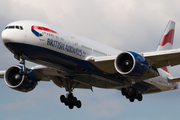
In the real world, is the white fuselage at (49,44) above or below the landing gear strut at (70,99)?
above

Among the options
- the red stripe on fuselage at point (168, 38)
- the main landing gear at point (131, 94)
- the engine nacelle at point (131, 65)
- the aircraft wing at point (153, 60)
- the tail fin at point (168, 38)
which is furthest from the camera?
the red stripe on fuselage at point (168, 38)

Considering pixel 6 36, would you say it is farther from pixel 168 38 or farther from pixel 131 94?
pixel 168 38

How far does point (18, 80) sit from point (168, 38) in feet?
70.7

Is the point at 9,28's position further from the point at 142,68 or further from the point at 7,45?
the point at 142,68

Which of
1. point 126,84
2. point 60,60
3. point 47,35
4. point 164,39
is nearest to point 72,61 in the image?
point 60,60

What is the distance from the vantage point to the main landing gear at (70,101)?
119ft

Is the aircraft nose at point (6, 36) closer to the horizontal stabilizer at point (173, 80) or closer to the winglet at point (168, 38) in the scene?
the horizontal stabilizer at point (173, 80)

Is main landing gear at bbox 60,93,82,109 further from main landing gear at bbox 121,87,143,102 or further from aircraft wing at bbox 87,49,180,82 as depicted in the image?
aircraft wing at bbox 87,49,180,82

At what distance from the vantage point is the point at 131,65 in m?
29.5

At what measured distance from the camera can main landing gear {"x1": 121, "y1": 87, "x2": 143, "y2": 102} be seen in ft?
114

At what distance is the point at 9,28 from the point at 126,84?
46.6 ft

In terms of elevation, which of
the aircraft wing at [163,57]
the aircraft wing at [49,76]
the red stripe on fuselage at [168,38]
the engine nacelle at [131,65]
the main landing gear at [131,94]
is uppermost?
the red stripe on fuselage at [168,38]

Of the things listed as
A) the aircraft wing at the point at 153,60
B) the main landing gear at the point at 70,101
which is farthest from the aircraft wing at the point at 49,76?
the aircraft wing at the point at 153,60

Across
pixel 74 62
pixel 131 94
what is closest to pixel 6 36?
pixel 74 62
